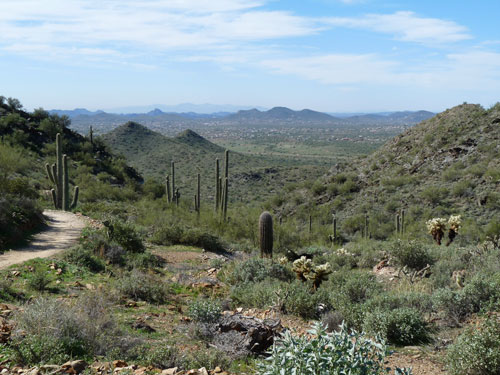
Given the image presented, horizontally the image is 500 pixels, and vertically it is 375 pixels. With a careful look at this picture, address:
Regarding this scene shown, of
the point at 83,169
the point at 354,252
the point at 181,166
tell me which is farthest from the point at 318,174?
the point at 354,252

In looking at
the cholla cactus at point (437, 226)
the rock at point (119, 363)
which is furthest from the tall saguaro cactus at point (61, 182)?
the rock at point (119, 363)

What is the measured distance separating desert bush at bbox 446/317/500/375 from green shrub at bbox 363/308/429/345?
1034 millimetres

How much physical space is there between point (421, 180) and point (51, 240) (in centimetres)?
2285

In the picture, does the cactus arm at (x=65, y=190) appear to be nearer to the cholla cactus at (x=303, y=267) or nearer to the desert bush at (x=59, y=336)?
the cholla cactus at (x=303, y=267)

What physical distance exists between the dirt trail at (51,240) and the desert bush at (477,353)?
29.2 feet

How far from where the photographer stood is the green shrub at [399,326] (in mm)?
6742

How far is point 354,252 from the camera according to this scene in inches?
607

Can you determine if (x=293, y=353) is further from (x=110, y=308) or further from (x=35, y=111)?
(x=35, y=111)

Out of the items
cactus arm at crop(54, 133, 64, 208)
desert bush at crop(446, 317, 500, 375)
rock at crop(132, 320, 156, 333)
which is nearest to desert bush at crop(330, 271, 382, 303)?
desert bush at crop(446, 317, 500, 375)

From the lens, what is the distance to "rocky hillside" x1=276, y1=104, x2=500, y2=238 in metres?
24.3

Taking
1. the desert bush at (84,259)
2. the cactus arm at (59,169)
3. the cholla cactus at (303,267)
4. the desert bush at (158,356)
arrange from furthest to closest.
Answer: the cactus arm at (59,169)
the desert bush at (84,259)
the cholla cactus at (303,267)
the desert bush at (158,356)

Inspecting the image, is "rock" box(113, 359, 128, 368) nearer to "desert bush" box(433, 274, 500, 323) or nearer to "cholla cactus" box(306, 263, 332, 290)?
"cholla cactus" box(306, 263, 332, 290)

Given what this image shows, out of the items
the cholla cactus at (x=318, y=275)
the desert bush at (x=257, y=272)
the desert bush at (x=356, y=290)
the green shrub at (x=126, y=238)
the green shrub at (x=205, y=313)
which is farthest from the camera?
the green shrub at (x=126, y=238)

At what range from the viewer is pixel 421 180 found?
92.9ft
